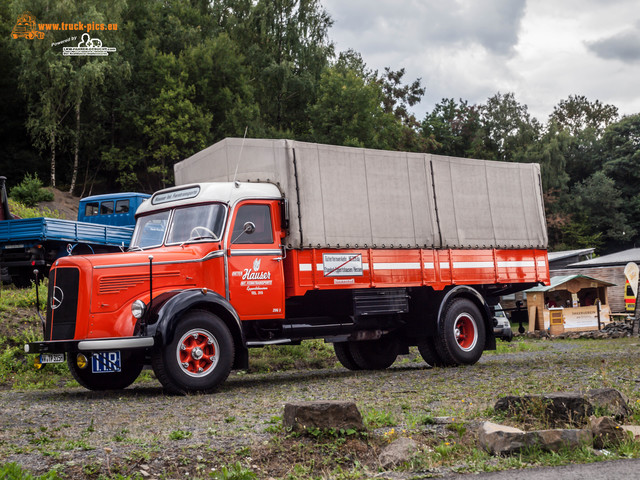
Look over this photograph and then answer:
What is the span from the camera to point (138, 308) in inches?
398

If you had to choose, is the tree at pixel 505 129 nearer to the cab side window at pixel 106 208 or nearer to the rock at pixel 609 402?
the cab side window at pixel 106 208

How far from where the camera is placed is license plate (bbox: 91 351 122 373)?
1016 centimetres

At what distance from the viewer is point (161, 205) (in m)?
12.0

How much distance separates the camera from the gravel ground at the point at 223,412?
570 centimetres

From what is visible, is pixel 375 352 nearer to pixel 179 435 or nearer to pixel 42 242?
pixel 179 435

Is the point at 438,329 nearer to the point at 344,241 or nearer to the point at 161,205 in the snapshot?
the point at 344,241

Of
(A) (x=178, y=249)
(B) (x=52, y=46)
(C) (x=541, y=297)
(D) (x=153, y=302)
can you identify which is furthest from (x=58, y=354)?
(B) (x=52, y=46)

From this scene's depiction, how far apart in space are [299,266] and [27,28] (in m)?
35.0

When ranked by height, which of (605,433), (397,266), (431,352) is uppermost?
(397,266)

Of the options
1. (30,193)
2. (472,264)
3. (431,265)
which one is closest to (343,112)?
(30,193)

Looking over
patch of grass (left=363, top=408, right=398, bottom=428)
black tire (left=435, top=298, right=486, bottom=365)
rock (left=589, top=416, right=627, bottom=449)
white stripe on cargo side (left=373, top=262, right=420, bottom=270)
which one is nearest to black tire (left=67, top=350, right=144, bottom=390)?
white stripe on cargo side (left=373, top=262, right=420, bottom=270)

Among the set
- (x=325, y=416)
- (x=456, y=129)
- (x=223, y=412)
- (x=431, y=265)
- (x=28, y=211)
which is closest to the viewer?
(x=325, y=416)

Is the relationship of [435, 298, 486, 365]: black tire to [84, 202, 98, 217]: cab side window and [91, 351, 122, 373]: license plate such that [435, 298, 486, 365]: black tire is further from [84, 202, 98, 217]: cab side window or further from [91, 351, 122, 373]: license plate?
[84, 202, 98, 217]: cab side window

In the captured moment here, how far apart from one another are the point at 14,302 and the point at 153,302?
7728 mm
